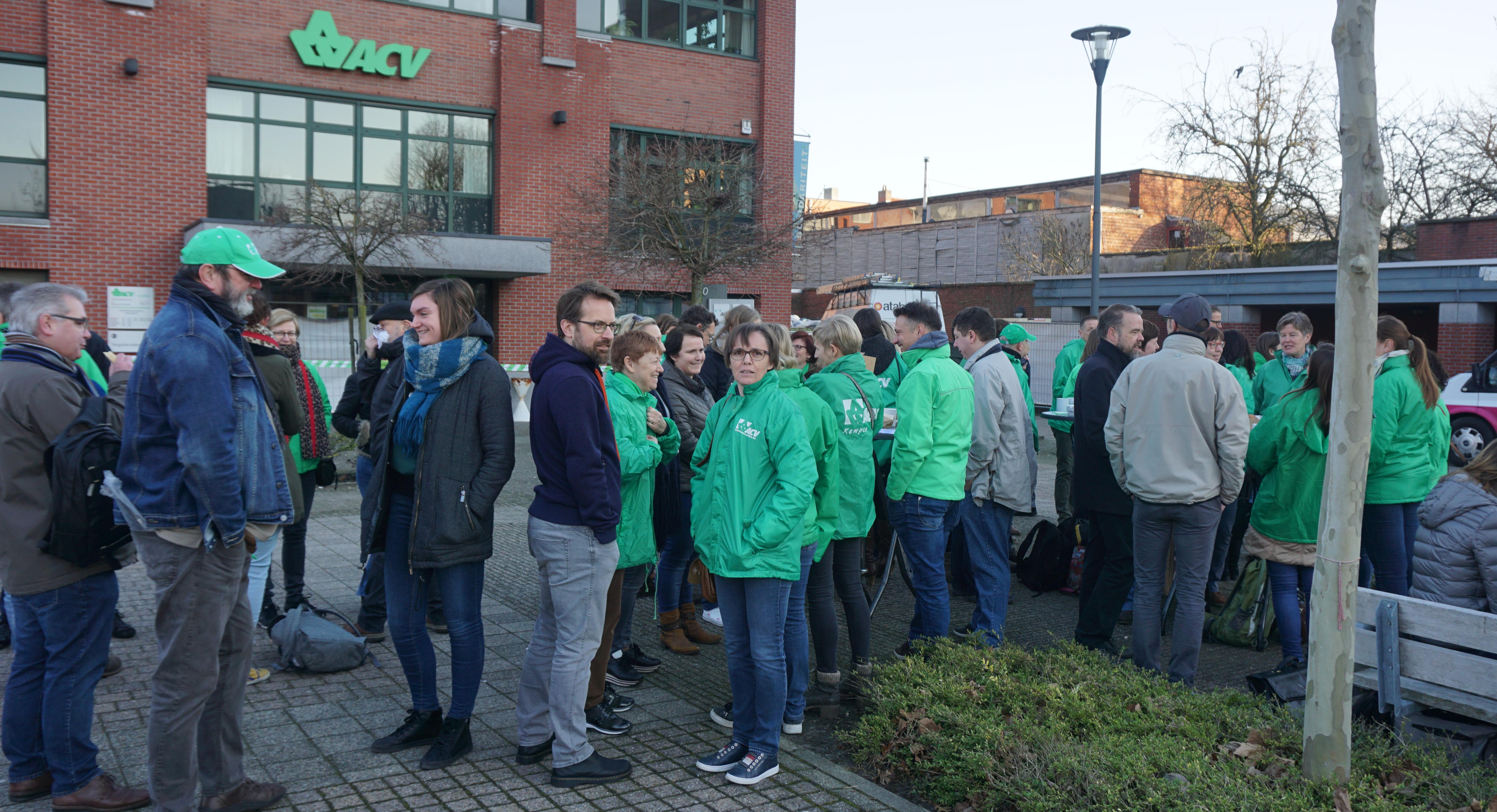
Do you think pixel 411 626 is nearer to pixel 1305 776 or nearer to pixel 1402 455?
pixel 1305 776

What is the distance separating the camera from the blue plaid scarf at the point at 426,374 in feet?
13.5

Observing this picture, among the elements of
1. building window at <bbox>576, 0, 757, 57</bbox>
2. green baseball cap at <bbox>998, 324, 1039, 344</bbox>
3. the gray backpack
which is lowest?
the gray backpack

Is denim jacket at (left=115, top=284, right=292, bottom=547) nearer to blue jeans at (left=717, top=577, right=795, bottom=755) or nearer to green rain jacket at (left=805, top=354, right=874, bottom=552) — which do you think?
blue jeans at (left=717, top=577, right=795, bottom=755)

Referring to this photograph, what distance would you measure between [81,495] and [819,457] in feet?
9.46

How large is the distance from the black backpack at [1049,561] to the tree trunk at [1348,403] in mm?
3819

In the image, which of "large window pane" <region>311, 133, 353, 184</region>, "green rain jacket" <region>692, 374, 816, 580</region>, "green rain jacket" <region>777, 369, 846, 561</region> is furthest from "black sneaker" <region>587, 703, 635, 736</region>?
"large window pane" <region>311, 133, 353, 184</region>

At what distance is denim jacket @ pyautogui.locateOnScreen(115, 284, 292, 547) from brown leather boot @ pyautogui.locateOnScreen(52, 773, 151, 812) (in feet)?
3.48

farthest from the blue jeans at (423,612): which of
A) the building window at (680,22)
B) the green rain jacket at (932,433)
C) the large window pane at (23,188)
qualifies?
the building window at (680,22)

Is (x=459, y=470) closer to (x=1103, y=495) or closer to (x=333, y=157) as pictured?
(x=1103, y=495)

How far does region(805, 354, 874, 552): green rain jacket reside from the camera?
5164 mm

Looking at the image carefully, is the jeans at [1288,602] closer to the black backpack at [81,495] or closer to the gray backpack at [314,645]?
the gray backpack at [314,645]

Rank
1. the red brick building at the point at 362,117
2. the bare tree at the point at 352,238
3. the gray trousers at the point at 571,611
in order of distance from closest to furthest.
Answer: the gray trousers at the point at 571,611 → the bare tree at the point at 352,238 → the red brick building at the point at 362,117

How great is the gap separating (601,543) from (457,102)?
18.2 m

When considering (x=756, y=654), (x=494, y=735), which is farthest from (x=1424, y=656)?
(x=494, y=735)
